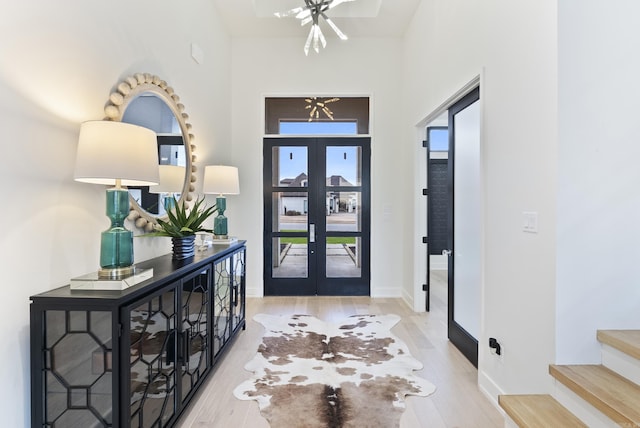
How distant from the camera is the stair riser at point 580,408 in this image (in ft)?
4.65

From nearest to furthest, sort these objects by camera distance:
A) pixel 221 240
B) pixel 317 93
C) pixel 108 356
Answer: pixel 108 356 → pixel 221 240 → pixel 317 93

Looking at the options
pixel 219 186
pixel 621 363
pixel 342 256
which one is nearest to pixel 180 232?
pixel 219 186

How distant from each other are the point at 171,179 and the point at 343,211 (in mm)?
2562

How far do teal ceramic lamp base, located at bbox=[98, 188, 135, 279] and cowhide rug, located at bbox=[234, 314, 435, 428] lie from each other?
1.29 meters

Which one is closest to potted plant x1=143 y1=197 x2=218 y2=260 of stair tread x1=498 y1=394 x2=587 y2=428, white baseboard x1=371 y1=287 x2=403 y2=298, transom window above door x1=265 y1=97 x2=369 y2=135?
stair tread x1=498 y1=394 x2=587 y2=428

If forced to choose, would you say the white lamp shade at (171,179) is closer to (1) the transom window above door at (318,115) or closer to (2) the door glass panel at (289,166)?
(2) the door glass panel at (289,166)

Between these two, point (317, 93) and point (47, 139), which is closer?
point (47, 139)

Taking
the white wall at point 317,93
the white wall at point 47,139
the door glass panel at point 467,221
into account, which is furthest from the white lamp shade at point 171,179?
the door glass panel at point 467,221

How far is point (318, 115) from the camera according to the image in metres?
4.80

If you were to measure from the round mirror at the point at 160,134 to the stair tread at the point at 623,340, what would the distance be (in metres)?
2.87

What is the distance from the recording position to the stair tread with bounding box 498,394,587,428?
1.51 metres

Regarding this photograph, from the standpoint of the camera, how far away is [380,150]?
4.75 m

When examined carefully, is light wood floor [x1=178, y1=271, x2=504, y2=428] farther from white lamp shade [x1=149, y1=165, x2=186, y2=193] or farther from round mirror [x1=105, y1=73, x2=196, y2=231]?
white lamp shade [x1=149, y1=165, x2=186, y2=193]

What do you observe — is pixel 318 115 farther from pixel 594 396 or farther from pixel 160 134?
pixel 594 396
